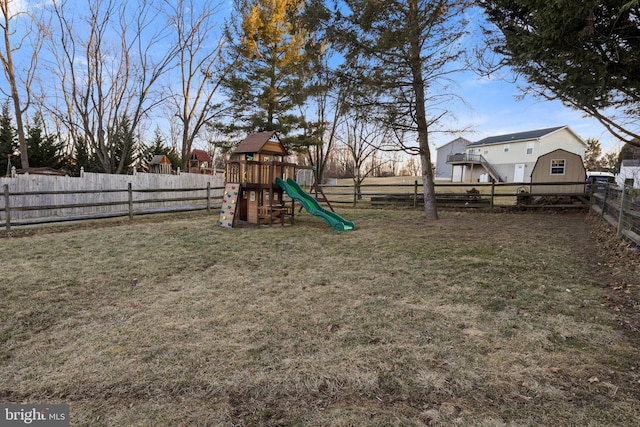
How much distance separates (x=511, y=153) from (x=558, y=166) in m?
20.6

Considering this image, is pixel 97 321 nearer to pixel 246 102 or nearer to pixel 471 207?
pixel 471 207

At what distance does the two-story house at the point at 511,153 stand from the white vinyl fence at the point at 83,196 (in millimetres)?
26762

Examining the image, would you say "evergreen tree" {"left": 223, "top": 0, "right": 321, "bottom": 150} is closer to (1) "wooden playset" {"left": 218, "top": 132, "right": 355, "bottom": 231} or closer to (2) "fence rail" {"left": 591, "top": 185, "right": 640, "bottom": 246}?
(1) "wooden playset" {"left": 218, "top": 132, "right": 355, "bottom": 231}

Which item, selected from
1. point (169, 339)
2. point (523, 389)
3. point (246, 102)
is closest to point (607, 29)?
point (523, 389)

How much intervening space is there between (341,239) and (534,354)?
16.9ft

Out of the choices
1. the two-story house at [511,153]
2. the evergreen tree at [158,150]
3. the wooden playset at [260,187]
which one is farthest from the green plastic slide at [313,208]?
the two-story house at [511,153]

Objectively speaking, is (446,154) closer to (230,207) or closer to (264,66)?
(264,66)

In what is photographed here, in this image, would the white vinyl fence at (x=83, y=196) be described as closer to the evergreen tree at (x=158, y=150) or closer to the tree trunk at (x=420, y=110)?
the tree trunk at (x=420, y=110)

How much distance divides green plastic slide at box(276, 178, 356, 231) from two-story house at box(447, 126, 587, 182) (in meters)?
24.9

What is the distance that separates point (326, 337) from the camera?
2.93m

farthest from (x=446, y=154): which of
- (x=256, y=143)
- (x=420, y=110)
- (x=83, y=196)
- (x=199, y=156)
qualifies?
(x=83, y=196)

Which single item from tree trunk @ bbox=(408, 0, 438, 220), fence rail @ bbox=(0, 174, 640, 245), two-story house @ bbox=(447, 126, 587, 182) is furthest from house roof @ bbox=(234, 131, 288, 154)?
Result: two-story house @ bbox=(447, 126, 587, 182)

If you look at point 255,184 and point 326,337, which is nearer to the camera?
point 326,337

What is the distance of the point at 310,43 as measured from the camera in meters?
9.34
